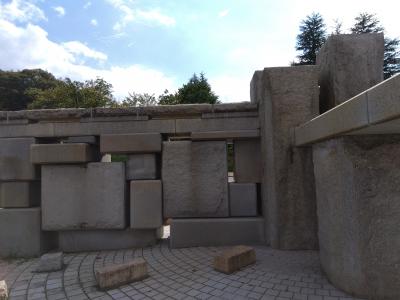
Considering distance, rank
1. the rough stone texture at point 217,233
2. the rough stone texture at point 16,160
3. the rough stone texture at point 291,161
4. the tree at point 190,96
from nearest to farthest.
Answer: the rough stone texture at point 291,161 < the rough stone texture at point 217,233 < the rough stone texture at point 16,160 < the tree at point 190,96

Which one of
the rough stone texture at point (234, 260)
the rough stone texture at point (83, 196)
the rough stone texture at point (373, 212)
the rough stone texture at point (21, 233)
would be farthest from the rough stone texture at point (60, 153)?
the rough stone texture at point (373, 212)

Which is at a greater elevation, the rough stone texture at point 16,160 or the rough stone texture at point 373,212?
the rough stone texture at point 16,160

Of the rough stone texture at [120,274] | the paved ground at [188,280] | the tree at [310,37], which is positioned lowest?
the paved ground at [188,280]

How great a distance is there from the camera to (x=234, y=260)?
3.13m

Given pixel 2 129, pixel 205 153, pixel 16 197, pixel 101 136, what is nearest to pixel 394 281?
pixel 205 153

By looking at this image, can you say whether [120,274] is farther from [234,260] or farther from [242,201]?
[242,201]

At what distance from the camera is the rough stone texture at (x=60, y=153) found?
407cm

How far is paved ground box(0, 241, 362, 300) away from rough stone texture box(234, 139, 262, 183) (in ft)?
3.47

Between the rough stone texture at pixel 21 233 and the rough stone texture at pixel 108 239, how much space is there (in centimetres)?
42

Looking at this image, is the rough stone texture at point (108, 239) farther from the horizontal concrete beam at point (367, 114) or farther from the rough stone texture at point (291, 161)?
the horizontal concrete beam at point (367, 114)

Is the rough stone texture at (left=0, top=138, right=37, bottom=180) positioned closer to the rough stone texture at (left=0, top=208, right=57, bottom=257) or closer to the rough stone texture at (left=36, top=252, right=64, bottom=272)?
the rough stone texture at (left=0, top=208, right=57, bottom=257)

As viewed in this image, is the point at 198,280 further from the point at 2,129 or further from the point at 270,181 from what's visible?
the point at 2,129

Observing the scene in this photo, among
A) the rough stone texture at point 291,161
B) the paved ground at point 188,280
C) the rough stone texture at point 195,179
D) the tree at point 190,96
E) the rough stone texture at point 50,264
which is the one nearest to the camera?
the paved ground at point 188,280

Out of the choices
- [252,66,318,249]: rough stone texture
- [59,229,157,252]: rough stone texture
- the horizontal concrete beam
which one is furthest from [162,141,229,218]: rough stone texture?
the horizontal concrete beam
